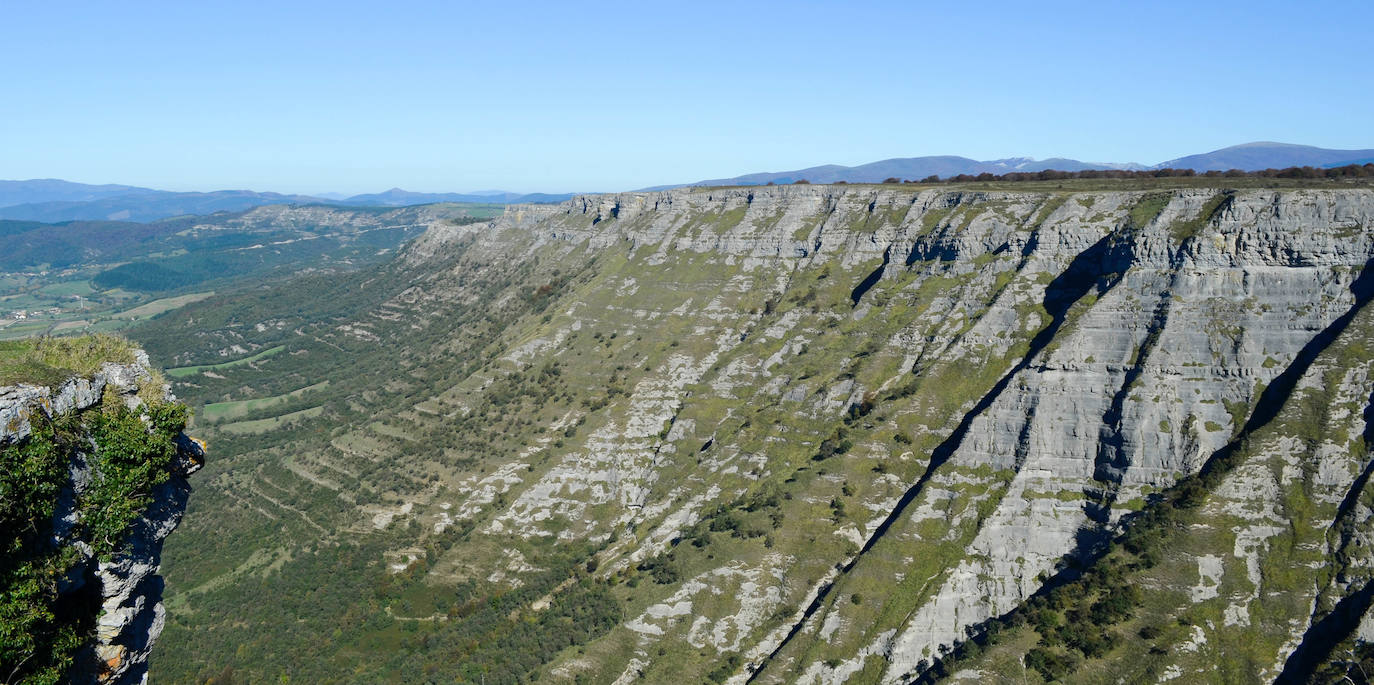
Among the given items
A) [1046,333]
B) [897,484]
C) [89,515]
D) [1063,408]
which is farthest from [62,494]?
[1046,333]

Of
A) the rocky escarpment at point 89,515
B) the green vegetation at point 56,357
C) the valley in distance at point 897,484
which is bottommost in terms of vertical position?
the valley in distance at point 897,484

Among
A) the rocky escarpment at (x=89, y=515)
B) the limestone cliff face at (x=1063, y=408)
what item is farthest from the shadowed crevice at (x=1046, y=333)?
the rocky escarpment at (x=89, y=515)

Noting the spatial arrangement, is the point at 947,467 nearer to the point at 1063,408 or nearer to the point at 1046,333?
the point at 1063,408

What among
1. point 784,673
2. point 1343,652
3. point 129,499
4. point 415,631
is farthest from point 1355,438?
point 415,631

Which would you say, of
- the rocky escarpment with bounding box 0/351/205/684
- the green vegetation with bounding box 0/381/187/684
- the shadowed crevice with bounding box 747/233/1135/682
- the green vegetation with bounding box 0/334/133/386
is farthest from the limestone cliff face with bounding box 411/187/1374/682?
the green vegetation with bounding box 0/334/133/386

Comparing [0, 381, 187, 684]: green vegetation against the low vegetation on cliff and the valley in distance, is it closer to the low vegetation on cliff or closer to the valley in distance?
the low vegetation on cliff

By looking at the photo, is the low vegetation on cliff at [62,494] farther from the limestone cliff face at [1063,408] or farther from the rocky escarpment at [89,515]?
the limestone cliff face at [1063,408]

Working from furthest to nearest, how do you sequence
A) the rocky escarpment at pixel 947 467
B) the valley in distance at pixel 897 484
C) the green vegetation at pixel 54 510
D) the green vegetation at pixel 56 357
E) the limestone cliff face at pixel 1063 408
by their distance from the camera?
1. the limestone cliff face at pixel 1063 408
2. the rocky escarpment at pixel 947 467
3. the valley in distance at pixel 897 484
4. the green vegetation at pixel 56 357
5. the green vegetation at pixel 54 510

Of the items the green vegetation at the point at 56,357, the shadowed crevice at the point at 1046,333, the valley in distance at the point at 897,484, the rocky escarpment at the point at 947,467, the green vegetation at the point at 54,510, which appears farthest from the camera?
the shadowed crevice at the point at 1046,333
